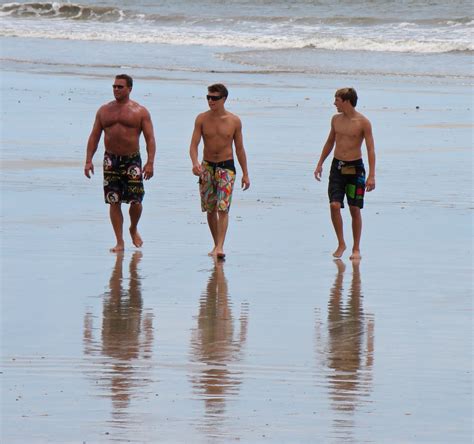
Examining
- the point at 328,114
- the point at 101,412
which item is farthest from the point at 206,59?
the point at 101,412

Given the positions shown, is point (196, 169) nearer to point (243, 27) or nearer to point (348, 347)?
point (348, 347)

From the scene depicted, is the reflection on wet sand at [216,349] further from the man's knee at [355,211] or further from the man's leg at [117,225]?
the man's knee at [355,211]

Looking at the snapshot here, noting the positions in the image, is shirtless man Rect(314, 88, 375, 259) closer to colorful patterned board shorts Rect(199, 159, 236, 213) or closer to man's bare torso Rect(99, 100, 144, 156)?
colorful patterned board shorts Rect(199, 159, 236, 213)

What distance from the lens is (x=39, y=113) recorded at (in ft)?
61.2

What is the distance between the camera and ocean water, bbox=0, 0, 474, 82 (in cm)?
3170

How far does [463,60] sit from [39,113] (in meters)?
16.9

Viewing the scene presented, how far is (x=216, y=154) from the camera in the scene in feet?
34.2

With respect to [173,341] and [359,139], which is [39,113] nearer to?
[359,139]

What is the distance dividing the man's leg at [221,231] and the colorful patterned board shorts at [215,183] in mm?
116

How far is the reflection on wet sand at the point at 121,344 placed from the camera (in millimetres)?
6398

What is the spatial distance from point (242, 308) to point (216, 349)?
107 centimetres

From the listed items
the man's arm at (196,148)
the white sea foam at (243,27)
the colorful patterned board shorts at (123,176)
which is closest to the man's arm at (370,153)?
the man's arm at (196,148)

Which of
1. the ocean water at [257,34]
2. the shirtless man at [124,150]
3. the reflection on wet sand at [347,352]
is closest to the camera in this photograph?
the reflection on wet sand at [347,352]

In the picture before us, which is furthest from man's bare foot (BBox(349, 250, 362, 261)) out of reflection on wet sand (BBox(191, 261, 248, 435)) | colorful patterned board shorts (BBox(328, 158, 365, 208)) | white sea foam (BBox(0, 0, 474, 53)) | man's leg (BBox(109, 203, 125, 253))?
white sea foam (BBox(0, 0, 474, 53))
